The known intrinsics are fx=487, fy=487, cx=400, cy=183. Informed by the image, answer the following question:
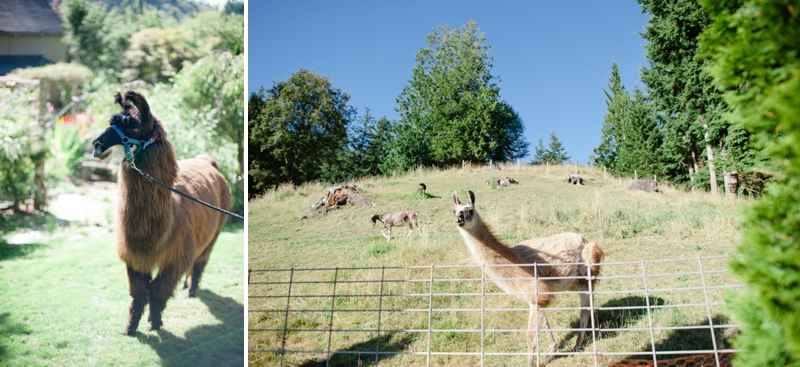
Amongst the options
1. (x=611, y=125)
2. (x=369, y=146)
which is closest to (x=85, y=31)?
(x=369, y=146)

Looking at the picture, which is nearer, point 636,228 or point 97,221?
point 97,221

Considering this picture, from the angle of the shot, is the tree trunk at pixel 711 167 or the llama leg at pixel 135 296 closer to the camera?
the llama leg at pixel 135 296

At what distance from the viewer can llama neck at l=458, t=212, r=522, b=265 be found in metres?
3.05

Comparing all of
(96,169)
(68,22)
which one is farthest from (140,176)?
(68,22)

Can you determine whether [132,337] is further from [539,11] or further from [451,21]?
[539,11]

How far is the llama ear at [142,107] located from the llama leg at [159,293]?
2.83 feet

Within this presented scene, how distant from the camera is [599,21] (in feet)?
13.5

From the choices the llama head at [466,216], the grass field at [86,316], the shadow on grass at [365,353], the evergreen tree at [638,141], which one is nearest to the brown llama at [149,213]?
the grass field at [86,316]

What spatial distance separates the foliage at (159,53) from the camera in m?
3.27

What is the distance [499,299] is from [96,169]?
2.84 metres

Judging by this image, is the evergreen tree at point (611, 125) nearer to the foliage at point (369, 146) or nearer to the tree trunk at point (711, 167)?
the tree trunk at point (711, 167)

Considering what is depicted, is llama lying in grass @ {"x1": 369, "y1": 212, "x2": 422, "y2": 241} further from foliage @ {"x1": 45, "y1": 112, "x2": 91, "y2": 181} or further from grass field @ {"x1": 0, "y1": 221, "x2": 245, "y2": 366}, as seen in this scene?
foliage @ {"x1": 45, "y1": 112, "x2": 91, "y2": 181}

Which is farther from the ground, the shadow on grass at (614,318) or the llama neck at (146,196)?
the llama neck at (146,196)

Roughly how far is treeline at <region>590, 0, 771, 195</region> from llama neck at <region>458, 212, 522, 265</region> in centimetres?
127
